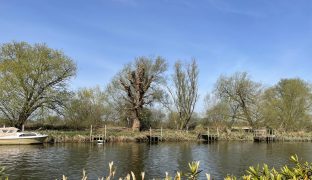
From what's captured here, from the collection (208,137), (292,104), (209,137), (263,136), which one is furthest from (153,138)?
(292,104)

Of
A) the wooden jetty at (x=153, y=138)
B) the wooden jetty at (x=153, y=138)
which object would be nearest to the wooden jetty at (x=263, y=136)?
the wooden jetty at (x=153, y=138)

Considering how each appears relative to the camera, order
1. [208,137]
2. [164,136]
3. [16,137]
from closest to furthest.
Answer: [16,137]
[164,136]
[208,137]

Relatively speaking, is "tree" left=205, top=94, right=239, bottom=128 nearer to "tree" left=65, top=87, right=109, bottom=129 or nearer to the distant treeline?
the distant treeline

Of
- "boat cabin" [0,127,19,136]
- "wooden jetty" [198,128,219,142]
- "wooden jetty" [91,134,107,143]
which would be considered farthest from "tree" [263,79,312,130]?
"boat cabin" [0,127,19,136]

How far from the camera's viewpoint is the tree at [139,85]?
5441 cm

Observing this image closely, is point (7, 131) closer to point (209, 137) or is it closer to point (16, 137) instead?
point (16, 137)

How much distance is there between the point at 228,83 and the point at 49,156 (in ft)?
145

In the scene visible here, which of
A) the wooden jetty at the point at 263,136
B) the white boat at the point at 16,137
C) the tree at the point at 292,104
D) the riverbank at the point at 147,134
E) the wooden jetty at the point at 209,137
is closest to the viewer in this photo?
the white boat at the point at 16,137

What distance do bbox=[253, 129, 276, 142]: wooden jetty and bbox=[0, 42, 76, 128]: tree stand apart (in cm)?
3125

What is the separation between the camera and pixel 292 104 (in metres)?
69.9

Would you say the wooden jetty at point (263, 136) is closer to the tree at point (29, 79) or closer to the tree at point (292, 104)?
the tree at point (292, 104)

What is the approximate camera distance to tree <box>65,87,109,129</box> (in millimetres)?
51719

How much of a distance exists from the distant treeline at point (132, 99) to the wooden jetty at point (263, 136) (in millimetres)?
4384

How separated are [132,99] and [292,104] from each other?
33.2 meters
